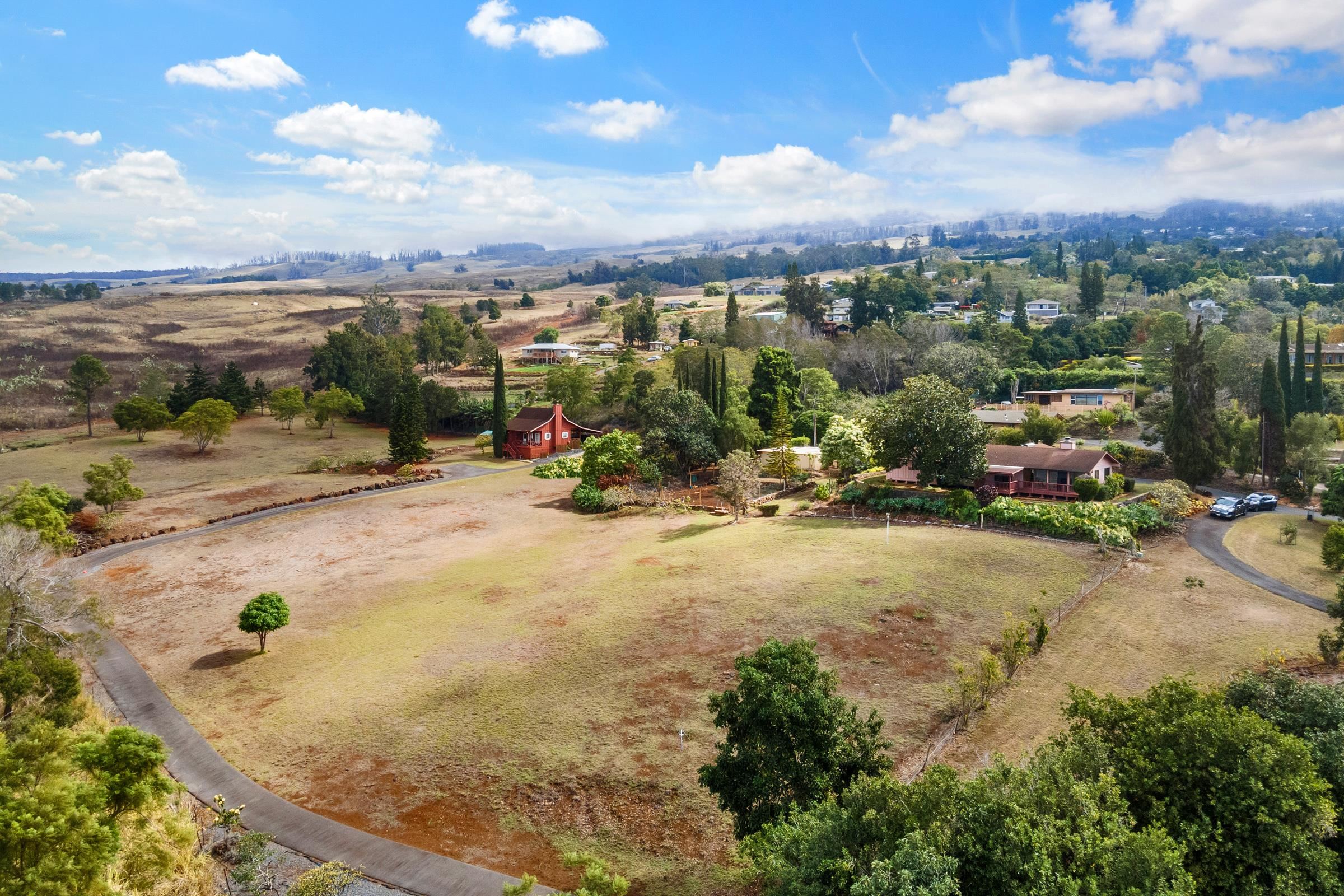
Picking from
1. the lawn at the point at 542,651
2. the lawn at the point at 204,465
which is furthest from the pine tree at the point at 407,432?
the lawn at the point at 542,651

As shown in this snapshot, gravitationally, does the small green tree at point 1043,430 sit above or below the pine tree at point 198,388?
below

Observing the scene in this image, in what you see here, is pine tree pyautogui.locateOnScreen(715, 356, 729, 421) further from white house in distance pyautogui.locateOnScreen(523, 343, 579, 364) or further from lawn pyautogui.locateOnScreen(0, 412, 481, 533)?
white house in distance pyautogui.locateOnScreen(523, 343, 579, 364)

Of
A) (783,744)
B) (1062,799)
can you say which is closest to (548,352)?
(783,744)

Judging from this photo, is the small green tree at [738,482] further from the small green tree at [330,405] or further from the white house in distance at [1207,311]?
the white house in distance at [1207,311]

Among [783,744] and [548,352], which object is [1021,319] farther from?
[783,744]

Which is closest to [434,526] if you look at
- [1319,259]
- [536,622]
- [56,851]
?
[536,622]
